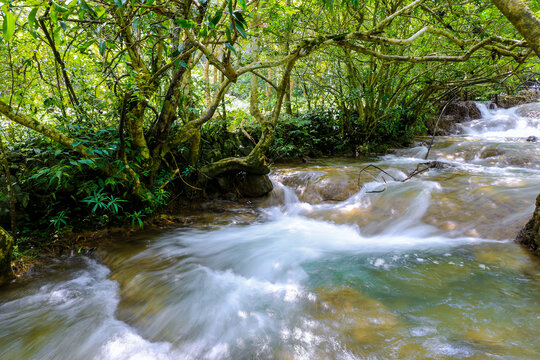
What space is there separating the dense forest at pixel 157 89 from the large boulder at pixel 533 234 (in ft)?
5.22

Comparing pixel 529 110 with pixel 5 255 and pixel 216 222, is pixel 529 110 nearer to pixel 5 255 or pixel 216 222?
pixel 216 222

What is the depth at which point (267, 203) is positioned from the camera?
522 centimetres

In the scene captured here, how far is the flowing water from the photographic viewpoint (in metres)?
1.81

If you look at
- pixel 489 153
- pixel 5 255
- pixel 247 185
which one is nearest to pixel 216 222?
pixel 247 185

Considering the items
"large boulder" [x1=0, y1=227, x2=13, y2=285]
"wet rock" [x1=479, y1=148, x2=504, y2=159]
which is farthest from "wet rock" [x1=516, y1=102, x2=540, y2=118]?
"large boulder" [x1=0, y1=227, x2=13, y2=285]

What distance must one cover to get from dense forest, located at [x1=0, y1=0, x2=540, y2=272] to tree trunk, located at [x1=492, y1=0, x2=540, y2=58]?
0.01m

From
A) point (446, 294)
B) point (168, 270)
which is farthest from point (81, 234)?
point (446, 294)

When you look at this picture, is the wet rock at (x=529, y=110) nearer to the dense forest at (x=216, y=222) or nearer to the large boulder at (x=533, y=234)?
the dense forest at (x=216, y=222)

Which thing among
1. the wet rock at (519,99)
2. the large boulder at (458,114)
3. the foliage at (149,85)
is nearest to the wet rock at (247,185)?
the foliage at (149,85)

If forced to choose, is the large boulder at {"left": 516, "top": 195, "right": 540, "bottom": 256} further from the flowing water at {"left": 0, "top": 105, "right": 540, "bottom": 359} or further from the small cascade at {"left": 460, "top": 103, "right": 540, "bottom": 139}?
the small cascade at {"left": 460, "top": 103, "right": 540, "bottom": 139}

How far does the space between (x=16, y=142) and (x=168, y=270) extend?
113 inches

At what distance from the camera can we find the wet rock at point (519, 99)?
13984 mm

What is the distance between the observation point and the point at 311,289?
2.42 m

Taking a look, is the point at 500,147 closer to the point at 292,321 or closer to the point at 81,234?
the point at 292,321
